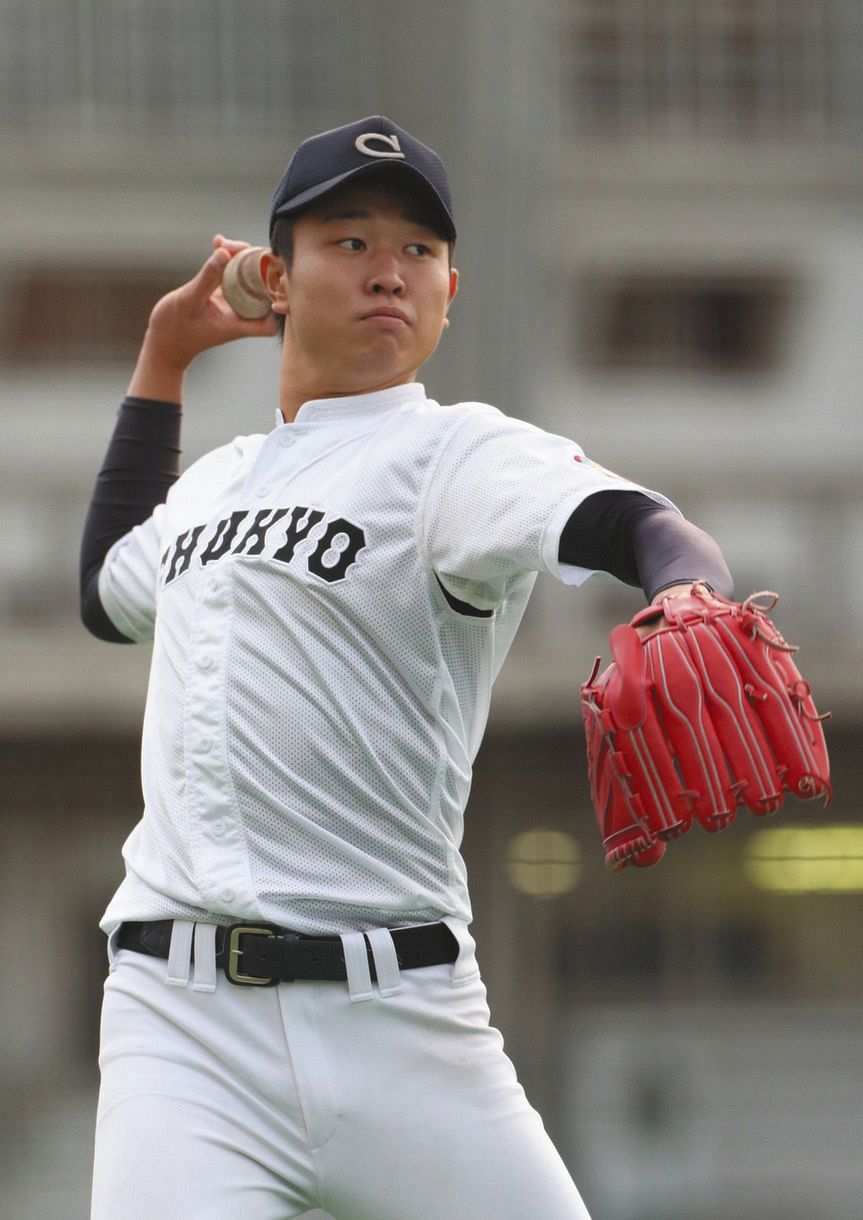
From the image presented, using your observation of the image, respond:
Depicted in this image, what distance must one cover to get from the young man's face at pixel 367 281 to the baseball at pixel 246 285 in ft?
1.03

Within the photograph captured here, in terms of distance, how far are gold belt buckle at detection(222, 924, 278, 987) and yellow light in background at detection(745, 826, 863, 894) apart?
11.5 meters

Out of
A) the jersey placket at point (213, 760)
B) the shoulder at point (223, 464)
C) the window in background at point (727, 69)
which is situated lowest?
the jersey placket at point (213, 760)

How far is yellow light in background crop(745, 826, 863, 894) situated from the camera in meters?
13.4

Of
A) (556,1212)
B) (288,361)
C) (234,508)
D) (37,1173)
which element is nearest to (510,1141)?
(556,1212)

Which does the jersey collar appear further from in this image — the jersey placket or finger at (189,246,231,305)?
finger at (189,246,231,305)

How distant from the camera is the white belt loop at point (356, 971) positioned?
2.21m

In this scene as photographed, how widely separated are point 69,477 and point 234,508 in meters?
10.9

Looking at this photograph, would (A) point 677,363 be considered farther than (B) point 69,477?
Yes

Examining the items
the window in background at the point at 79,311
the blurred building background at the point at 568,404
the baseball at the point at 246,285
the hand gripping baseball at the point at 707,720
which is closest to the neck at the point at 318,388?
the baseball at the point at 246,285

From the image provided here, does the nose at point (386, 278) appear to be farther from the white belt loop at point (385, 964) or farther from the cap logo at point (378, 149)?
the white belt loop at point (385, 964)

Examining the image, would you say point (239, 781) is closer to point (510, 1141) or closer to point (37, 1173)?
point (510, 1141)

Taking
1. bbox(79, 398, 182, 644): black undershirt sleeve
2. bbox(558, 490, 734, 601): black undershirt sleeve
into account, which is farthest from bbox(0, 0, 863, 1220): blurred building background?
bbox(558, 490, 734, 601): black undershirt sleeve

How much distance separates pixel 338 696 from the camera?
226cm

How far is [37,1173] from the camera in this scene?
40.6ft
